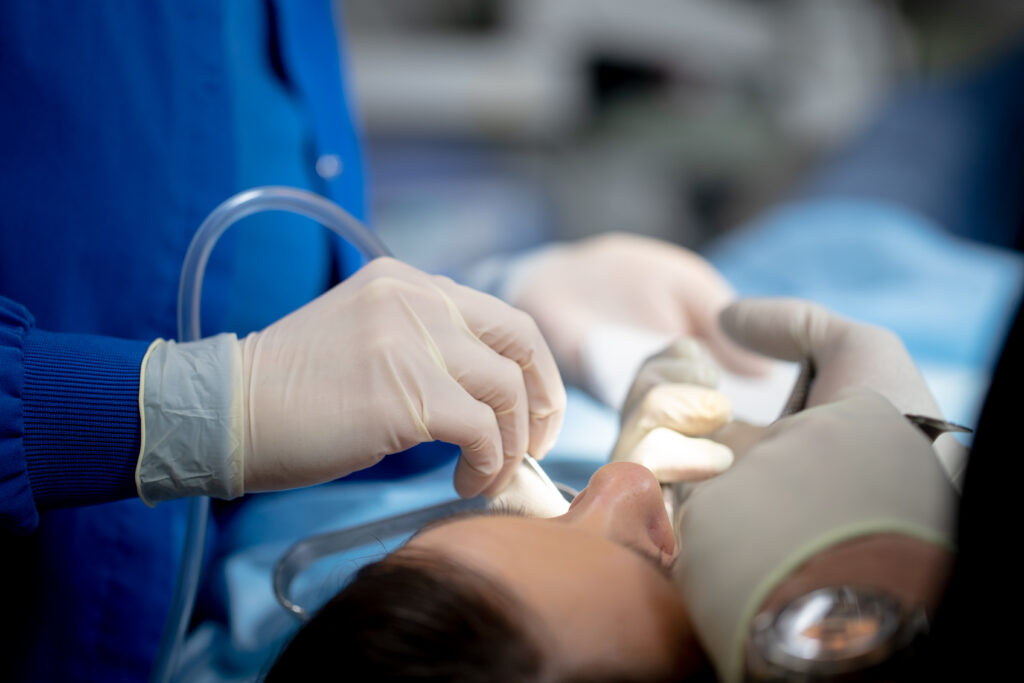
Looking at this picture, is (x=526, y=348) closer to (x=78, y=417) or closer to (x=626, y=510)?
(x=626, y=510)

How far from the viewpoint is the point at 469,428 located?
1.82 feet

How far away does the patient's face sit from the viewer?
41 cm

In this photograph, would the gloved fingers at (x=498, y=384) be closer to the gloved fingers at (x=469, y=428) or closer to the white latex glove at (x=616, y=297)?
the gloved fingers at (x=469, y=428)

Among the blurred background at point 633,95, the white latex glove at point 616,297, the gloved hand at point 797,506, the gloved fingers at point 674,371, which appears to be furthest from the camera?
the blurred background at point 633,95

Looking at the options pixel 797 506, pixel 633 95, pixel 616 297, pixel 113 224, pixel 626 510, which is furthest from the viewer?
pixel 633 95

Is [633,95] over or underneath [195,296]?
over

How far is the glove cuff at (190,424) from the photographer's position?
1.74ft

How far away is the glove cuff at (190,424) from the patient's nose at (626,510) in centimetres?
27

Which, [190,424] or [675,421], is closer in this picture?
[190,424]

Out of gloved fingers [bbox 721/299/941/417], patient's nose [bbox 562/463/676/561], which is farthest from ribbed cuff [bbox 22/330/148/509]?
gloved fingers [bbox 721/299/941/417]

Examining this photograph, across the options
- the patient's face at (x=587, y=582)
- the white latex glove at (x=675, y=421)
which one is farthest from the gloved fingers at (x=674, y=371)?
the patient's face at (x=587, y=582)

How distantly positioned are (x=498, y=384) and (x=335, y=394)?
0.44ft

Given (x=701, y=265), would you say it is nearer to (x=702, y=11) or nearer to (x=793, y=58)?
(x=702, y=11)

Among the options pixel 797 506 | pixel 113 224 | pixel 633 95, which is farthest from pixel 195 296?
pixel 633 95
